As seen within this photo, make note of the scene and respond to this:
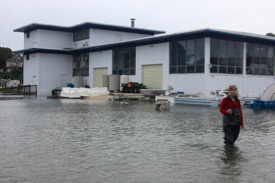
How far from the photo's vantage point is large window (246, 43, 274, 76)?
37281 mm

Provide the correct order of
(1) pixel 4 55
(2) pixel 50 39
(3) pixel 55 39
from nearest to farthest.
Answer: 1. (2) pixel 50 39
2. (3) pixel 55 39
3. (1) pixel 4 55

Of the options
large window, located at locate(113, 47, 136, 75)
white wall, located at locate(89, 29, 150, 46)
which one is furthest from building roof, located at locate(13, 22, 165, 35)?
large window, located at locate(113, 47, 136, 75)

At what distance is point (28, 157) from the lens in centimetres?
743

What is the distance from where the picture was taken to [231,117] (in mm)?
9188

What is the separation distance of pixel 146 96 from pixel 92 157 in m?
27.1

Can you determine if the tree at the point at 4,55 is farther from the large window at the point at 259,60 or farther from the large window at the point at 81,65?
the large window at the point at 259,60

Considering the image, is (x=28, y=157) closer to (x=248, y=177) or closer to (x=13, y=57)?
(x=248, y=177)

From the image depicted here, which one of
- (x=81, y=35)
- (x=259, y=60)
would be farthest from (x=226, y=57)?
(x=81, y=35)

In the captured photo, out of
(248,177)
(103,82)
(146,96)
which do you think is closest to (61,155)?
(248,177)

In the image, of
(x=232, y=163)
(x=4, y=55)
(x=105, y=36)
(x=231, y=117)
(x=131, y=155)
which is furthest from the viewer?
(x=4, y=55)

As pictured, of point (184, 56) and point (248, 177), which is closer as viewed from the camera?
point (248, 177)

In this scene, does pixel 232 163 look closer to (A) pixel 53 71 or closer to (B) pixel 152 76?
(B) pixel 152 76

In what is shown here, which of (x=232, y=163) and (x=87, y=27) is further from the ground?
(x=87, y=27)

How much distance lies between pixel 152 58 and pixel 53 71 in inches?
722
